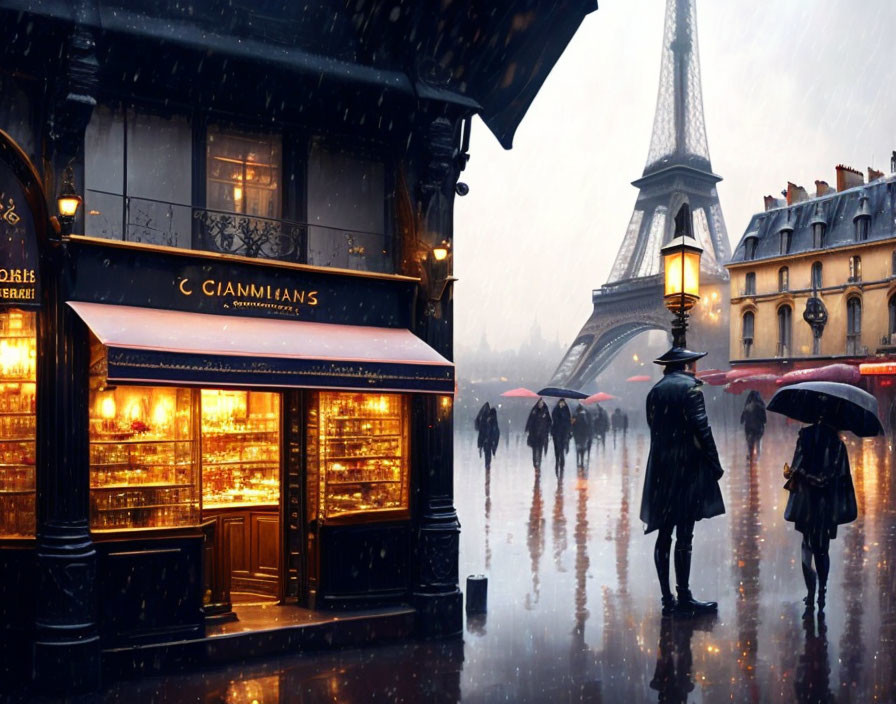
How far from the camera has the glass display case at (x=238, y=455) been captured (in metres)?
10.2

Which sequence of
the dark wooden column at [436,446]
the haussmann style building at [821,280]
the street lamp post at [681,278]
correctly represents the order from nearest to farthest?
the dark wooden column at [436,446]
the street lamp post at [681,278]
the haussmann style building at [821,280]

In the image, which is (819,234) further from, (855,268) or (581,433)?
(581,433)

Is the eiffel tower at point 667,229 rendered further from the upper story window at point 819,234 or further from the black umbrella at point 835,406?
the black umbrella at point 835,406

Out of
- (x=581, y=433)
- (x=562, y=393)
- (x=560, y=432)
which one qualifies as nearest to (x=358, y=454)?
(x=560, y=432)

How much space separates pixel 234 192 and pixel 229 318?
1356 mm

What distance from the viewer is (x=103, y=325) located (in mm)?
7656

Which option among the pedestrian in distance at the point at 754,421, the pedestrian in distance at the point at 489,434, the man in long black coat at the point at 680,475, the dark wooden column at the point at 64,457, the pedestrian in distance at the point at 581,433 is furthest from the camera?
the pedestrian in distance at the point at 754,421

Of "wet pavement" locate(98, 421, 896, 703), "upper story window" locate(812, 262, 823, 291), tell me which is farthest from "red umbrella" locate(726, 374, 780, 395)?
"wet pavement" locate(98, 421, 896, 703)

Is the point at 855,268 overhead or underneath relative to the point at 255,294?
overhead

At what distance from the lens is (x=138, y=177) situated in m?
8.70

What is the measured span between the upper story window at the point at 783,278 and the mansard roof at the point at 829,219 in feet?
3.22

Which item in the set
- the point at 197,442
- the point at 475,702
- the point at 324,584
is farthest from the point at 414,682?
the point at 197,442

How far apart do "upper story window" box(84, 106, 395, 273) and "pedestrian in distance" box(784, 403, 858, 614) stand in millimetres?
4627

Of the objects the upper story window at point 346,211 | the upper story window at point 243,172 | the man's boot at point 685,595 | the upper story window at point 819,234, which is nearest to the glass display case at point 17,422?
the upper story window at point 243,172
